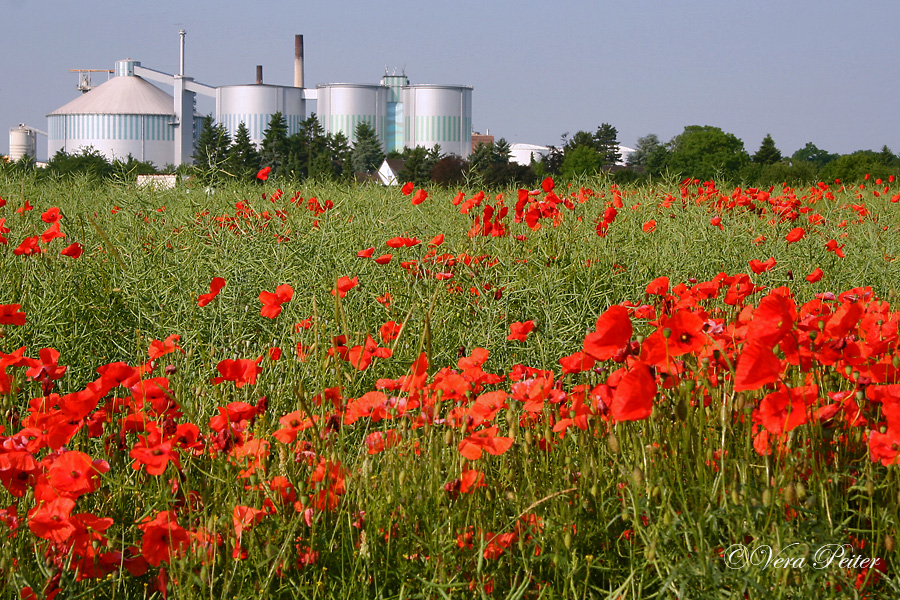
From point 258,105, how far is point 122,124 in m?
10.2

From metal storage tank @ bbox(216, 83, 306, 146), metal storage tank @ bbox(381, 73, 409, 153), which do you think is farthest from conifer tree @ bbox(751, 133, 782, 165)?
metal storage tank @ bbox(216, 83, 306, 146)

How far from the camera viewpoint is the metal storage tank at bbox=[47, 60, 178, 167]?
60969mm

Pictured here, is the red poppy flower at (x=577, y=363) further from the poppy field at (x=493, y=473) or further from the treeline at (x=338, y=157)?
the treeline at (x=338, y=157)

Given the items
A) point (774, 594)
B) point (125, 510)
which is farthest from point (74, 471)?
point (774, 594)

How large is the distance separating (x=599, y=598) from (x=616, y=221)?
3.41 m

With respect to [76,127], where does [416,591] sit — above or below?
below

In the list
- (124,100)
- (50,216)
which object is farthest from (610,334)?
(124,100)

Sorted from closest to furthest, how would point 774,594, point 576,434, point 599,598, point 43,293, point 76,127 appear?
1. point 774,594
2. point 599,598
3. point 576,434
4. point 43,293
5. point 76,127

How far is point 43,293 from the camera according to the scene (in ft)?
9.21

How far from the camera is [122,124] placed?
200ft

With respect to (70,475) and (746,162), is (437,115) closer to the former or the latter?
(746,162)

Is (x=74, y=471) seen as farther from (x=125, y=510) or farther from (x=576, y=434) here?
(x=576, y=434)

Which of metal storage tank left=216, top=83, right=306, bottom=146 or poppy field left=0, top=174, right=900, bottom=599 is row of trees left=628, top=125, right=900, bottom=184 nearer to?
poppy field left=0, top=174, right=900, bottom=599

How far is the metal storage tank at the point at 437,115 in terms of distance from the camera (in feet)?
202
